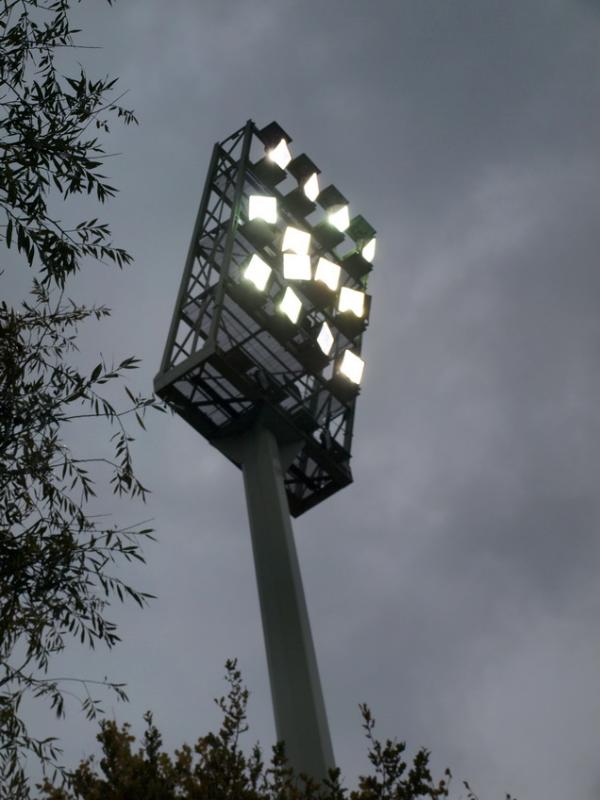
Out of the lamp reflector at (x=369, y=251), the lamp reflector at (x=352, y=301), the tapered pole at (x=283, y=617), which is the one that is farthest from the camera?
the lamp reflector at (x=369, y=251)

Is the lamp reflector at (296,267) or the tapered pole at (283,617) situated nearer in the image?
the tapered pole at (283,617)

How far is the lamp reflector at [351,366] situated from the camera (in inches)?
722

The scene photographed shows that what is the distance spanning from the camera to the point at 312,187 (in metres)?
21.2

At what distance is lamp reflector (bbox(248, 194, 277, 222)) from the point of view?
18.5 m

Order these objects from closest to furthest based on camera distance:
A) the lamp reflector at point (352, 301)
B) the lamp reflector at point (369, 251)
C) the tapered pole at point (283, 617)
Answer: the tapered pole at point (283, 617), the lamp reflector at point (352, 301), the lamp reflector at point (369, 251)

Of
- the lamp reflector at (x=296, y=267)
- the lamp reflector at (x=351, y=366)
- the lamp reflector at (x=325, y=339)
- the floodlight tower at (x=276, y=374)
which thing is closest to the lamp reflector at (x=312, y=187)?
the floodlight tower at (x=276, y=374)

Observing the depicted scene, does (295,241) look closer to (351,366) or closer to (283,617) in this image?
(351,366)

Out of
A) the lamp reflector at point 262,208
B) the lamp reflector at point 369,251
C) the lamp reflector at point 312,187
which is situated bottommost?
the lamp reflector at point 262,208

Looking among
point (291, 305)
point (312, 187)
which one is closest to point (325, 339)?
point (291, 305)

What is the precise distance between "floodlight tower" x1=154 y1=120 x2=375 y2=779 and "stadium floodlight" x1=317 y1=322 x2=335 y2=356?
3cm

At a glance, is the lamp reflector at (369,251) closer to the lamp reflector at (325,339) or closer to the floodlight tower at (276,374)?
the floodlight tower at (276,374)

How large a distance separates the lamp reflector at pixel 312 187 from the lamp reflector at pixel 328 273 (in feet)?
6.63

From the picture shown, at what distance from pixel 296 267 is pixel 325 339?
1678mm

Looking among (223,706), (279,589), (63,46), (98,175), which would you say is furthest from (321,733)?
(63,46)
